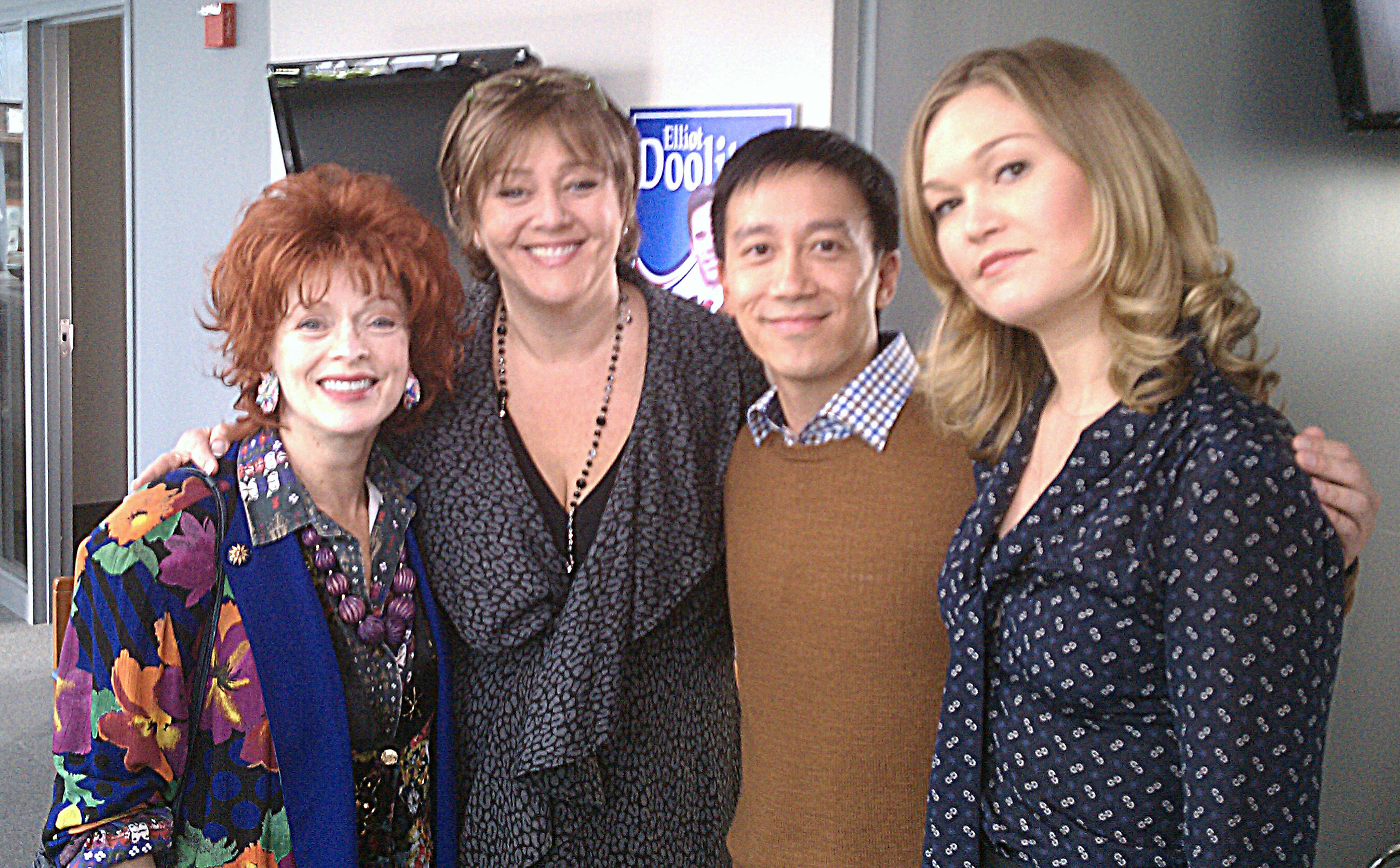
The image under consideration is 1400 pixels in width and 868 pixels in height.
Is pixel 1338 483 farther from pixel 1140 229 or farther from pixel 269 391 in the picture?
pixel 269 391

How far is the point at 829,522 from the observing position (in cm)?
161

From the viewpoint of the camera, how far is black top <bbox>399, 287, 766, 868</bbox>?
1704 mm

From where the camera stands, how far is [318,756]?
1.56m

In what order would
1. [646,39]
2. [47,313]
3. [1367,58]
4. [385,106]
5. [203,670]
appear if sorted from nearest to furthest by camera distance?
[203,670]
[1367,58]
[646,39]
[385,106]
[47,313]

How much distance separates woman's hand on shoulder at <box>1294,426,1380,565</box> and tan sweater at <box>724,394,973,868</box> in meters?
0.47

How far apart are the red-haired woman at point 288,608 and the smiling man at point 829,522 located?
1.47ft

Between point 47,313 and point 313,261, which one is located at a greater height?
point 313,261

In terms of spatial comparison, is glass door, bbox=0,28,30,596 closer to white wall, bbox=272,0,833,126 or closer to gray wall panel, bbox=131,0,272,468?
gray wall panel, bbox=131,0,272,468

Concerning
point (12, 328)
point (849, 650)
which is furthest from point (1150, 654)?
point (12, 328)

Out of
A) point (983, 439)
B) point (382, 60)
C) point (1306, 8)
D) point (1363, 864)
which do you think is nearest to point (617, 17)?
point (382, 60)

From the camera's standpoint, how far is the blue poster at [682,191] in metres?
3.19

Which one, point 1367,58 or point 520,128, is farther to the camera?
point 1367,58

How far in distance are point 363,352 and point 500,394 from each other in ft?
1.00

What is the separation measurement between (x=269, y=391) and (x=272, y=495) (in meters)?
0.14
